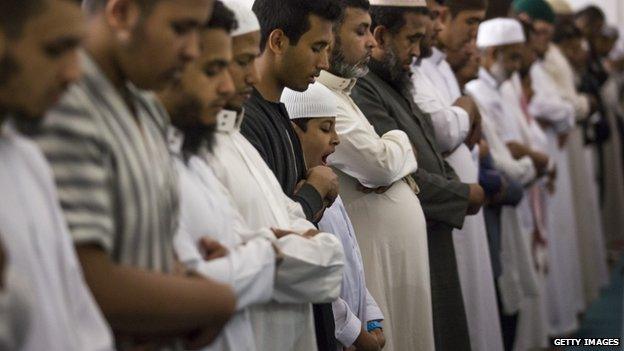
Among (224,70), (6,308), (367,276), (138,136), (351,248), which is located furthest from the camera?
(367,276)

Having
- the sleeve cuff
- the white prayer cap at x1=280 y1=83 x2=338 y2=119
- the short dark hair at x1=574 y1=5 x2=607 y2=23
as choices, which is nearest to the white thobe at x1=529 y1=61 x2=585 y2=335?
the short dark hair at x1=574 y1=5 x2=607 y2=23

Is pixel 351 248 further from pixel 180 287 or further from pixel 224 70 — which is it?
pixel 180 287

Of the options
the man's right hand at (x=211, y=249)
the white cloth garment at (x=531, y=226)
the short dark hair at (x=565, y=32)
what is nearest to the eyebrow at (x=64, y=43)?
the man's right hand at (x=211, y=249)

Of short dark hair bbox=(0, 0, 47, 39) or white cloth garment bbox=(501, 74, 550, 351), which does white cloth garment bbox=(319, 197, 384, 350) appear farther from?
white cloth garment bbox=(501, 74, 550, 351)

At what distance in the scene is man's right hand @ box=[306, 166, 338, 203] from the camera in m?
4.06

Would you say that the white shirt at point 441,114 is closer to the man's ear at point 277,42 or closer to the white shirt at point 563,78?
the man's ear at point 277,42

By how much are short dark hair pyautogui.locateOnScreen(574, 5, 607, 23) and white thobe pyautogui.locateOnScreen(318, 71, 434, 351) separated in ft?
24.4

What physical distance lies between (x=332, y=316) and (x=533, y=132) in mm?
4158

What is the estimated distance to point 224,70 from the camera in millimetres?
3094

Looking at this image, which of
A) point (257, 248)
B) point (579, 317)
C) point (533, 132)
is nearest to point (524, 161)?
point (533, 132)

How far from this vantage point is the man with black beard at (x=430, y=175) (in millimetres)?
5391

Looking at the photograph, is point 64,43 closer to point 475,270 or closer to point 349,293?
point 349,293

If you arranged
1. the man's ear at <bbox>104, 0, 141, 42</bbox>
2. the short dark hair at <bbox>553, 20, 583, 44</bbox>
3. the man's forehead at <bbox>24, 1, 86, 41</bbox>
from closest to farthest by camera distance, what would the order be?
the man's forehead at <bbox>24, 1, 86, 41</bbox>, the man's ear at <bbox>104, 0, 141, 42</bbox>, the short dark hair at <bbox>553, 20, 583, 44</bbox>

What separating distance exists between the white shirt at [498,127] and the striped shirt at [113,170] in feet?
14.4
